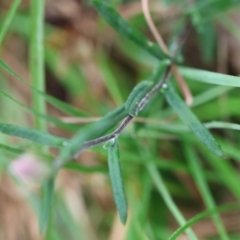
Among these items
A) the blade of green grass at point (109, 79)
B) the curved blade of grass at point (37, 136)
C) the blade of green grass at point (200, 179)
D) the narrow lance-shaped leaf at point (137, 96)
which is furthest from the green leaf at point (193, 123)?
the blade of green grass at point (109, 79)

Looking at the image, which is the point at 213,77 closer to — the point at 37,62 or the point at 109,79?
the point at 37,62

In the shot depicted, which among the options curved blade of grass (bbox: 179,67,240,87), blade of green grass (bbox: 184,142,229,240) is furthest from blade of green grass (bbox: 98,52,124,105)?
curved blade of grass (bbox: 179,67,240,87)

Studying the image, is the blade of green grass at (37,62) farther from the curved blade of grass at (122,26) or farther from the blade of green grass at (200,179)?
the blade of green grass at (200,179)

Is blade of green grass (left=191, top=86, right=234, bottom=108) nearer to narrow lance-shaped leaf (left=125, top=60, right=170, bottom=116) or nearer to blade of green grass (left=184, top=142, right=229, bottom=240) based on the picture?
blade of green grass (left=184, top=142, right=229, bottom=240)

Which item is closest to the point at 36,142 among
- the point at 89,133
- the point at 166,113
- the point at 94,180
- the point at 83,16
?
the point at 89,133

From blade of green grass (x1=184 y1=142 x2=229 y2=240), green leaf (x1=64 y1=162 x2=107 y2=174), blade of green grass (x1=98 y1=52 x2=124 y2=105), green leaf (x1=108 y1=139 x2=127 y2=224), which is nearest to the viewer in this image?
green leaf (x1=108 y1=139 x2=127 y2=224)

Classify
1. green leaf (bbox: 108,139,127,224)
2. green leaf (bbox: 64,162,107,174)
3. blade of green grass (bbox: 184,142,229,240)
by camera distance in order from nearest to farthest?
green leaf (bbox: 108,139,127,224)
green leaf (bbox: 64,162,107,174)
blade of green grass (bbox: 184,142,229,240)

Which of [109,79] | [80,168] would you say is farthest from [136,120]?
[109,79]
